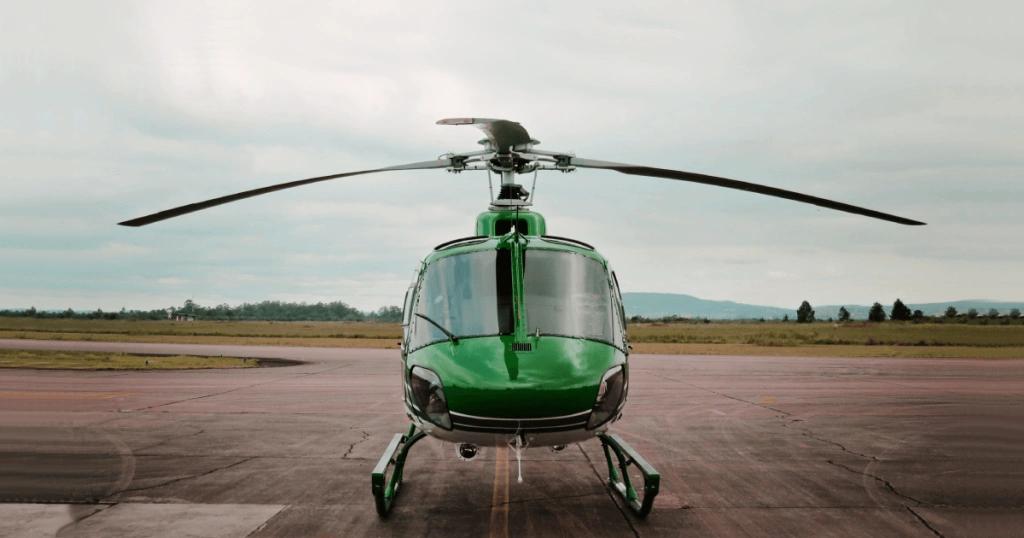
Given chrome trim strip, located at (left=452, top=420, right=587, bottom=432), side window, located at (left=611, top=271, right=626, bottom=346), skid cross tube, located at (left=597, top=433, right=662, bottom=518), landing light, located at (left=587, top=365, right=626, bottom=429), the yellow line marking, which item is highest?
side window, located at (left=611, top=271, right=626, bottom=346)

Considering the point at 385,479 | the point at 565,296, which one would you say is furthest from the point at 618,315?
the point at 385,479

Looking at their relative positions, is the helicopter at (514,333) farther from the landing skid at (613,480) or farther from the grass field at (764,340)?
the grass field at (764,340)

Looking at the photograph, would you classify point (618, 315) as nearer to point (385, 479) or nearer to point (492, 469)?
point (385, 479)

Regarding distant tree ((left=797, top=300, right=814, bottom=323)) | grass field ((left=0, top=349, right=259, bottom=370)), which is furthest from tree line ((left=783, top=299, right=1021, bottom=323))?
grass field ((left=0, top=349, right=259, bottom=370))

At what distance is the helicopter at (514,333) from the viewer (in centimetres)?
642

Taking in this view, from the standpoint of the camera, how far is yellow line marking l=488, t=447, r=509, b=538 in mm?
7168

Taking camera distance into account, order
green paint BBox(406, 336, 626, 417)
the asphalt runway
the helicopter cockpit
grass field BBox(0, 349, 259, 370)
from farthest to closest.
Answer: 1. grass field BBox(0, 349, 259, 370)
2. the asphalt runway
3. the helicopter cockpit
4. green paint BBox(406, 336, 626, 417)

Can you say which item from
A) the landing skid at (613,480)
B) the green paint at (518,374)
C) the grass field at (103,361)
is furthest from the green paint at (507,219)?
the grass field at (103,361)

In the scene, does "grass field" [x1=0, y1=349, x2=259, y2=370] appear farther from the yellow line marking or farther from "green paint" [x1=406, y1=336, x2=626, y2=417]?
"green paint" [x1=406, y1=336, x2=626, y2=417]

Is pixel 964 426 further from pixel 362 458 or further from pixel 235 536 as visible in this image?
→ pixel 235 536

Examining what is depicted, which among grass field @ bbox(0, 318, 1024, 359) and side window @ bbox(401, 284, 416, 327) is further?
grass field @ bbox(0, 318, 1024, 359)

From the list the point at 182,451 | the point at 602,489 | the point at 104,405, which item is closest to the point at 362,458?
the point at 182,451

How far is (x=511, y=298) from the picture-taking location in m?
7.05

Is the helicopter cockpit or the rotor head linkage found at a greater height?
the rotor head linkage
